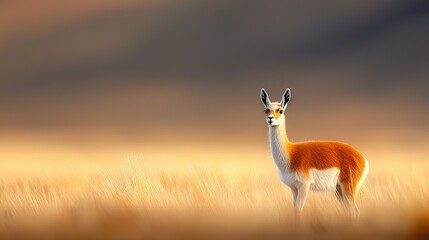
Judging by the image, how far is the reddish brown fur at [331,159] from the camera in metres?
7.98

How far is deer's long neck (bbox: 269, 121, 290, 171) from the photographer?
8.03 metres

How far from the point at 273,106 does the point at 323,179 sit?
1102 millimetres

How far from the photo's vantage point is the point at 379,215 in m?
6.90

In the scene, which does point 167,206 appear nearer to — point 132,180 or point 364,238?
point 132,180

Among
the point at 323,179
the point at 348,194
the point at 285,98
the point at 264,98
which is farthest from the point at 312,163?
the point at 264,98

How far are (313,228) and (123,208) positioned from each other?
2.18 meters

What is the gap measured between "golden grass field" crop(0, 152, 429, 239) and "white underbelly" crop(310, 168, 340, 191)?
122 millimetres

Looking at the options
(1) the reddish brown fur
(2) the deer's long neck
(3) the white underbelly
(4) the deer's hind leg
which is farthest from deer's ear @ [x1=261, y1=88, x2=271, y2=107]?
(4) the deer's hind leg

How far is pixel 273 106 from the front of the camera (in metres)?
7.71

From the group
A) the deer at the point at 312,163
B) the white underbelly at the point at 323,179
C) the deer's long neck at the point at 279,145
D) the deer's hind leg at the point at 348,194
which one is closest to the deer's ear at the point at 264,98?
the deer at the point at 312,163

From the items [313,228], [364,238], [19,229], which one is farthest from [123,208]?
[364,238]

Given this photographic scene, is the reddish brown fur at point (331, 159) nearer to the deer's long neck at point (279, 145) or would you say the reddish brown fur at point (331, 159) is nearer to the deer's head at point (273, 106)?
the deer's long neck at point (279, 145)

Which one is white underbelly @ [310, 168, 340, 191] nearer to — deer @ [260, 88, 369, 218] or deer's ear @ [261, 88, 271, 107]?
deer @ [260, 88, 369, 218]

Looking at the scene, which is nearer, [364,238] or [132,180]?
[364,238]
